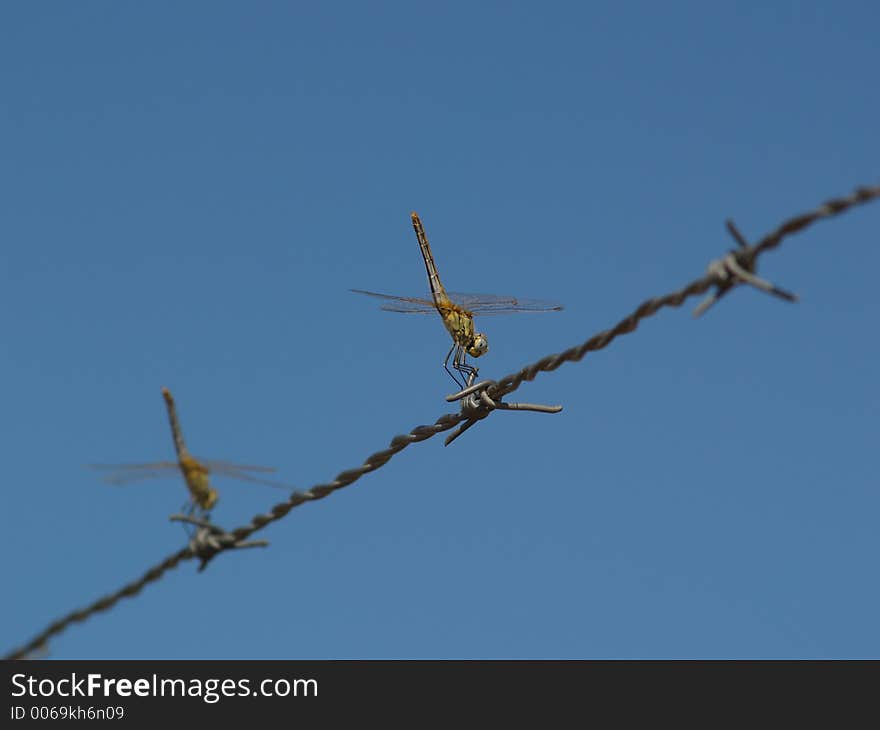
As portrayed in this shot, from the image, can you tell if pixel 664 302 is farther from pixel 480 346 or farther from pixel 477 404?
pixel 480 346

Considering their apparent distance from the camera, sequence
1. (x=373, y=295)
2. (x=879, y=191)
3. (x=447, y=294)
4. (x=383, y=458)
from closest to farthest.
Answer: (x=879, y=191) → (x=383, y=458) → (x=447, y=294) → (x=373, y=295)

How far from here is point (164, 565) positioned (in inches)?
273

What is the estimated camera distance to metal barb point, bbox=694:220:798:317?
5176 mm

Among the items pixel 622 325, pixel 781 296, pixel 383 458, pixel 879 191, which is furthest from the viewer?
pixel 383 458

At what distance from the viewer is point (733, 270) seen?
5.26 metres

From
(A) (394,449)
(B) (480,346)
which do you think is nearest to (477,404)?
(A) (394,449)

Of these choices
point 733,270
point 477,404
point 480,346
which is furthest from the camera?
point 480,346

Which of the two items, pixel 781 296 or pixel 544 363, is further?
pixel 544 363

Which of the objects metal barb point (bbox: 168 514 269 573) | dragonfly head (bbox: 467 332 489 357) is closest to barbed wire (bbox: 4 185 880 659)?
metal barb point (bbox: 168 514 269 573)

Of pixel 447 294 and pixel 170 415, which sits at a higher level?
pixel 447 294

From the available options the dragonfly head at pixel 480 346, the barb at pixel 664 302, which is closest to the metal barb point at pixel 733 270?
the barb at pixel 664 302

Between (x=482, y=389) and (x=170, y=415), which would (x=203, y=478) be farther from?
(x=482, y=389)

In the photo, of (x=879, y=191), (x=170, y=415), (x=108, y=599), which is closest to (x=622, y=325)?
(x=879, y=191)
